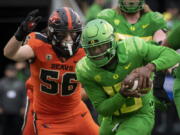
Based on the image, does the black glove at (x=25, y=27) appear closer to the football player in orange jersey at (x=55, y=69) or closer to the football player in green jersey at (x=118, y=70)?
the football player in orange jersey at (x=55, y=69)

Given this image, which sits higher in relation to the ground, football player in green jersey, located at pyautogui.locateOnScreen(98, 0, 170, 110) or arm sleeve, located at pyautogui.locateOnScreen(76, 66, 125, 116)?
football player in green jersey, located at pyautogui.locateOnScreen(98, 0, 170, 110)

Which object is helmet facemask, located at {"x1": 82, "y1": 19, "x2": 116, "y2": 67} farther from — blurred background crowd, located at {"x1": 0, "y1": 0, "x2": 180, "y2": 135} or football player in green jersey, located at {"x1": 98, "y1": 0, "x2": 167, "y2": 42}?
blurred background crowd, located at {"x1": 0, "y1": 0, "x2": 180, "y2": 135}

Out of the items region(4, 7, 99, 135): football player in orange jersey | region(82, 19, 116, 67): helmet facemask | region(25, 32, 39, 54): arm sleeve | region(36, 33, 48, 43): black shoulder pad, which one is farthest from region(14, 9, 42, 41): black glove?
region(82, 19, 116, 67): helmet facemask

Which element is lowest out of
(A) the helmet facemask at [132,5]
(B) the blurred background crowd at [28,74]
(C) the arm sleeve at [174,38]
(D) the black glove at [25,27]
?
(B) the blurred background crowd at [28,74]

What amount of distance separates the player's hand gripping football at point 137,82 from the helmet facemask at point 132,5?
200 centimetres

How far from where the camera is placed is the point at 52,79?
26.4ft

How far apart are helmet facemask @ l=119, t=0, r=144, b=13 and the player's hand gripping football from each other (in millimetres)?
2003

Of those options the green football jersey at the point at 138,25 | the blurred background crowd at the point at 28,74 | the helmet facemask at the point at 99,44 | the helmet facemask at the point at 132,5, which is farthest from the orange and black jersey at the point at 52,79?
the blurred background crowd at the point at 28,74

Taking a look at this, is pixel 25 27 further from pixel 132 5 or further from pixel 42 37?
pixel 132 5

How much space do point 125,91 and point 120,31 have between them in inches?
84.3

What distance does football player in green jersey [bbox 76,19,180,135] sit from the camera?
685cm

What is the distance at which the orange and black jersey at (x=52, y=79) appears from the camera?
26.3ft

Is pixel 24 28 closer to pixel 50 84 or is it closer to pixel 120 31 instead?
pixel 50 84

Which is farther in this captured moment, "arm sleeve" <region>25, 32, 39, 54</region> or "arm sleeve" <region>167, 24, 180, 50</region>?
"arm sleeve" <region>25, 32, 39, 54</region>
